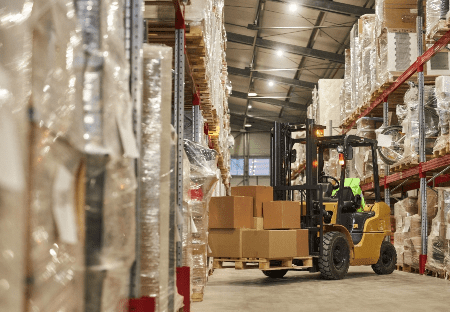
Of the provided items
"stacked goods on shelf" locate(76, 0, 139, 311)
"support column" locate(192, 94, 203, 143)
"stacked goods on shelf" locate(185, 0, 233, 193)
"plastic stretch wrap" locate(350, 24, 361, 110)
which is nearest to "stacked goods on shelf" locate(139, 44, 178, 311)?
"stacked goods on shelf" locate(76, 0, 139, 311)

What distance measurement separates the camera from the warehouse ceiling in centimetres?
1347

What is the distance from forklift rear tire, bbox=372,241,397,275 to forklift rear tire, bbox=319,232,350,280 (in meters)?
1.24

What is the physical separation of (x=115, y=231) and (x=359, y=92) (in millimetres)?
9648

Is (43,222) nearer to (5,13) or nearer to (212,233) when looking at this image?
(5,13)

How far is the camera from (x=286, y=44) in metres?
15.8

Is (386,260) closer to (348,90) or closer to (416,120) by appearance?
(416,120)

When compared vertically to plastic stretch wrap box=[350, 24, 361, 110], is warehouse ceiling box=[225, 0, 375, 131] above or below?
above

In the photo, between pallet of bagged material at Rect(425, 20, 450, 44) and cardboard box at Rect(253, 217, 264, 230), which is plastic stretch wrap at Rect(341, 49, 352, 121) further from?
cardboard box at Rect(253, 217, 264, 230)

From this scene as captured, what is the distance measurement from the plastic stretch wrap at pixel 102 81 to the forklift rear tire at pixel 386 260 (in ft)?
25.2

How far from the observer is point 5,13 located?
899 mm

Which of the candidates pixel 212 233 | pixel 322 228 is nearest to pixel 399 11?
pixel 322 228

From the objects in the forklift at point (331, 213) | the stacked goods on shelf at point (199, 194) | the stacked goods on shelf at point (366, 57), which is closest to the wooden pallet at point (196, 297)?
the stacked goods on shelf at point (199, 194)

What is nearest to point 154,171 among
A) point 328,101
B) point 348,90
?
point 348,90

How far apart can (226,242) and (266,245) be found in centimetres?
50
